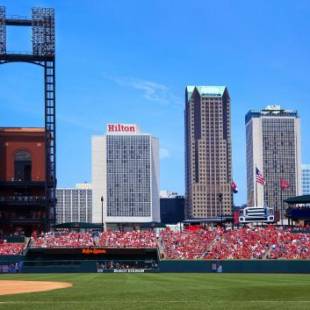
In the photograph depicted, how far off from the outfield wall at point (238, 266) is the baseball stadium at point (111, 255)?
0.28 ft

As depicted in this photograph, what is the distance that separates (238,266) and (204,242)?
32.2 ft

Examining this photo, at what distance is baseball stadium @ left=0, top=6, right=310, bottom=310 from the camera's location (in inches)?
1038

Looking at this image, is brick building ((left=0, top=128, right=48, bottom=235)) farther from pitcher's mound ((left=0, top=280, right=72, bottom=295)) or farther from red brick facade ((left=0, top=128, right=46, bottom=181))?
pitcher's mound ((left=0, top=280, right=72, bottom=295))

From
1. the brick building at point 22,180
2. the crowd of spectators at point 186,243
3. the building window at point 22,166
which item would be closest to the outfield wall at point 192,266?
the crowd of spectators at point 186,243

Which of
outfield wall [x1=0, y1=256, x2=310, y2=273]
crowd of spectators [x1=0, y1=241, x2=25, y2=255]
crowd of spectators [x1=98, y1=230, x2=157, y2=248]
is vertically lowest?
outfield wall [x1=0, y1=256, x2=310, y2=273]

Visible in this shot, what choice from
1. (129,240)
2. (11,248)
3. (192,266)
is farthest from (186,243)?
(11,248)

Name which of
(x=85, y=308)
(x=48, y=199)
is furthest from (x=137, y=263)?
(x=85, y=308)

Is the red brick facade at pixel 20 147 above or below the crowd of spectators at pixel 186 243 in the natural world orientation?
above

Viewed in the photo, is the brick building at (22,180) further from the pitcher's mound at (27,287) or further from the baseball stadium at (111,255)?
the pitcher's mound at (27,287)

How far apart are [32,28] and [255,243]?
128 feet

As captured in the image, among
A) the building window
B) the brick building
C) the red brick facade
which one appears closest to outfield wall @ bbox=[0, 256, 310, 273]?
the brick building

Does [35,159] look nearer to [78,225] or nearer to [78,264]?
[78,225]

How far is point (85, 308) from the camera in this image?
844 inches

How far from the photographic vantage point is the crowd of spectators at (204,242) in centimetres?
6106
